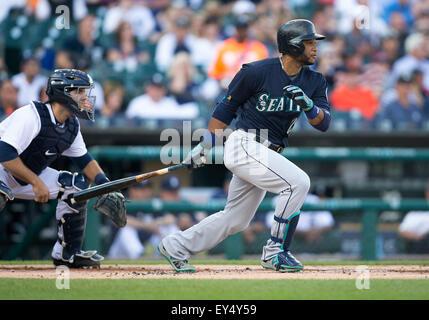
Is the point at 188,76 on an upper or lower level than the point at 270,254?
upper

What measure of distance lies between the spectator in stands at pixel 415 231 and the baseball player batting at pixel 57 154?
3.33 metres

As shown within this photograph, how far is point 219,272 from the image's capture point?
529 centimetres

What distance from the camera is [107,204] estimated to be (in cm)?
534

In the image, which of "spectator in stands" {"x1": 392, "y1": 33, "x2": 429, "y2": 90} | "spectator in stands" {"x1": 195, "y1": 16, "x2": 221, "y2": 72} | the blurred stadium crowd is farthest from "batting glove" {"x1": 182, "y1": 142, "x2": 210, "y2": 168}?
"spectator in stands" {"x1": 392, "y1": 33, "x2": 429, "y2": 90}

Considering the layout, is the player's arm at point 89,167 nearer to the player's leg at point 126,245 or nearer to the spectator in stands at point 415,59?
the player's leg at point 126,245

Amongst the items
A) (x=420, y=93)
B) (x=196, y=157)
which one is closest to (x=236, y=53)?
(x=420, y=93)

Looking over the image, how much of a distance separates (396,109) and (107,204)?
492cm

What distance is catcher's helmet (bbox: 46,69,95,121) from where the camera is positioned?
17.2ft

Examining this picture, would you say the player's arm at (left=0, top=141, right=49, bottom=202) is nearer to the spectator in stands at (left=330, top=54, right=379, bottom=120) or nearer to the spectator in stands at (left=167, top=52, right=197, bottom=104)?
the spectator in stands at (left=167, top=52, right=197, bottom=104)

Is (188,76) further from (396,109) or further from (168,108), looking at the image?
(396,109)

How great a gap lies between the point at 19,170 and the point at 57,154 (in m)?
0.41

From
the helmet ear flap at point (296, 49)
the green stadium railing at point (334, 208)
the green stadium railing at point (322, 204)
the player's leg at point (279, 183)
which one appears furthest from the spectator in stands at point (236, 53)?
the player's leg at point (279, 183)

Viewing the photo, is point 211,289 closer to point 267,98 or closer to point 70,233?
point 267,98
